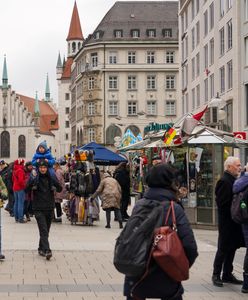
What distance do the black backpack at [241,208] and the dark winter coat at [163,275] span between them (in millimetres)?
2931

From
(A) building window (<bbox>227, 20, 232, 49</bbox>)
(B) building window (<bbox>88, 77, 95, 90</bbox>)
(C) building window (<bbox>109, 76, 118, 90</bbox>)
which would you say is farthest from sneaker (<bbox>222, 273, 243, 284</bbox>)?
(B) building window (<bbox>88, 77, 95, 90</bbox>)

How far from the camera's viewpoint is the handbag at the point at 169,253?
5.28 metres

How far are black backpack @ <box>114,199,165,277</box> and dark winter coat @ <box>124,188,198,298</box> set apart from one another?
0.13 metres

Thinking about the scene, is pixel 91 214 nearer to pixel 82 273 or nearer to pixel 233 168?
pixel 82 273

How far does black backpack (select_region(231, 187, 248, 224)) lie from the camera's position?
27.6ft

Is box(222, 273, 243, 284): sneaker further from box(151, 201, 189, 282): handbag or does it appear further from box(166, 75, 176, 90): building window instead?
box(166, 75, 176, 90): building window

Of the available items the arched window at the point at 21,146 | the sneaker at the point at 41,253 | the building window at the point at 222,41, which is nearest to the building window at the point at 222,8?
the building window at the point at 222,41

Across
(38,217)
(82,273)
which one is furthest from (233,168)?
(38,217)

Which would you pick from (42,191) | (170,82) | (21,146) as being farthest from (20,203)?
(21,146)

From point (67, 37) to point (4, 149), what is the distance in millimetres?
22916

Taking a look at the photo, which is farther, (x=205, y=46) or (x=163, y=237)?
(x=205, y=46)

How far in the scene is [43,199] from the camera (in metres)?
11.7

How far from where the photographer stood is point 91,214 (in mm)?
18844

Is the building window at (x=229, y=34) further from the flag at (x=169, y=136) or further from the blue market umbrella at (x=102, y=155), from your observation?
the flag at (x=169, y=136)
